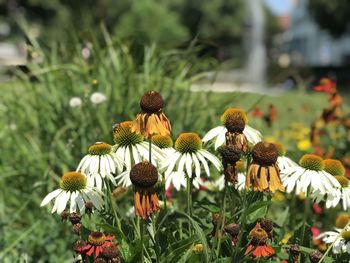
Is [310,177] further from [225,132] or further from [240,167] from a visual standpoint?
[240,167]

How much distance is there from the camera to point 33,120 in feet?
13.3

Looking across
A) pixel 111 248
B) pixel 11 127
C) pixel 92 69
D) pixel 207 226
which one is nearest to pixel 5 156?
pixel 11 127

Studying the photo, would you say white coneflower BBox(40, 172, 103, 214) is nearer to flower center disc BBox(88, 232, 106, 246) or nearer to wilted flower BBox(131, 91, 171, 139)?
flower center disc BBox(88, 232, 106, 246)

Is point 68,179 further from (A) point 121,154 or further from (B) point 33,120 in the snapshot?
(B) point 33,120

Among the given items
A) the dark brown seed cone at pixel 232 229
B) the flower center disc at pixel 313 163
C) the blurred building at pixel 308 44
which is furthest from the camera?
the blurred building at pixel 308 44

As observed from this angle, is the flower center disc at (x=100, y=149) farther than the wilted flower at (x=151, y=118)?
Yes

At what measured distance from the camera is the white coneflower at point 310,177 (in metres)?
1.78

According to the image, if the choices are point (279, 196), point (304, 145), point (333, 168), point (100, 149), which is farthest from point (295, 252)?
point (304, 145)

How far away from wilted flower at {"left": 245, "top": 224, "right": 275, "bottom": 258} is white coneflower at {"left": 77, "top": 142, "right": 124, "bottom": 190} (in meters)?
0.45

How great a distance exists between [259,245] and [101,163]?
535mm

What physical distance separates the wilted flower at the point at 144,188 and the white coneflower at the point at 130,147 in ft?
0.87

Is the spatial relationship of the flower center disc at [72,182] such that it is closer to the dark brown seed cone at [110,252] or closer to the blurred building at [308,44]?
the dark brown seed cone at [110,252]

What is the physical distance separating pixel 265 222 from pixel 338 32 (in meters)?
26.9

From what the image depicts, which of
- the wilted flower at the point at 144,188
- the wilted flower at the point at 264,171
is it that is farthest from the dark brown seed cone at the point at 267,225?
the wilted flower at the point at 144,188
